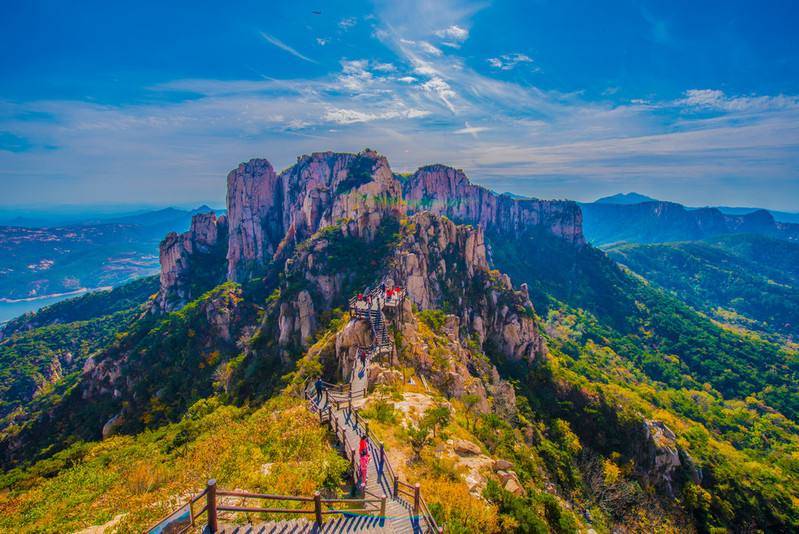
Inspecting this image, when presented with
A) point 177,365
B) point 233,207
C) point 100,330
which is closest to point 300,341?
point 177,365

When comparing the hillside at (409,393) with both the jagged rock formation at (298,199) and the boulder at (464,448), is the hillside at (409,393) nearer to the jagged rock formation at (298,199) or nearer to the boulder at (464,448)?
the boulder at (464,448)

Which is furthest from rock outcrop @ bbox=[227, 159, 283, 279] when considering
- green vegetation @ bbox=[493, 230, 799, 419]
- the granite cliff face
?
green vegetation @ bbox=[493, 230, 799, 419]

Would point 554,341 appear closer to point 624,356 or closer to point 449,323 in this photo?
point 624,356

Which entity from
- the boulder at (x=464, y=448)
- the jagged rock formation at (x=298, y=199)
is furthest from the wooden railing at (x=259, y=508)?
the jagged rock formation at (x=298, y=199)

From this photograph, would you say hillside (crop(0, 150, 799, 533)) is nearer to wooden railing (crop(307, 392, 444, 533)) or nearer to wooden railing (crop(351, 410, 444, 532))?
wooden railing (crop(351, 410, 444, 532))

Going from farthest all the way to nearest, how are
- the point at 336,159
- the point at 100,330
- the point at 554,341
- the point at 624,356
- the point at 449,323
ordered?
the point at 336,159, the point at 100,330, the point at 624,356, the point at 554,341, the point at 449,323

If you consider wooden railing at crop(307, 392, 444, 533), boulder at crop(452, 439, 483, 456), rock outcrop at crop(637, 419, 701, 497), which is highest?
wooden railing at crop(307, 392, 444, 533)
